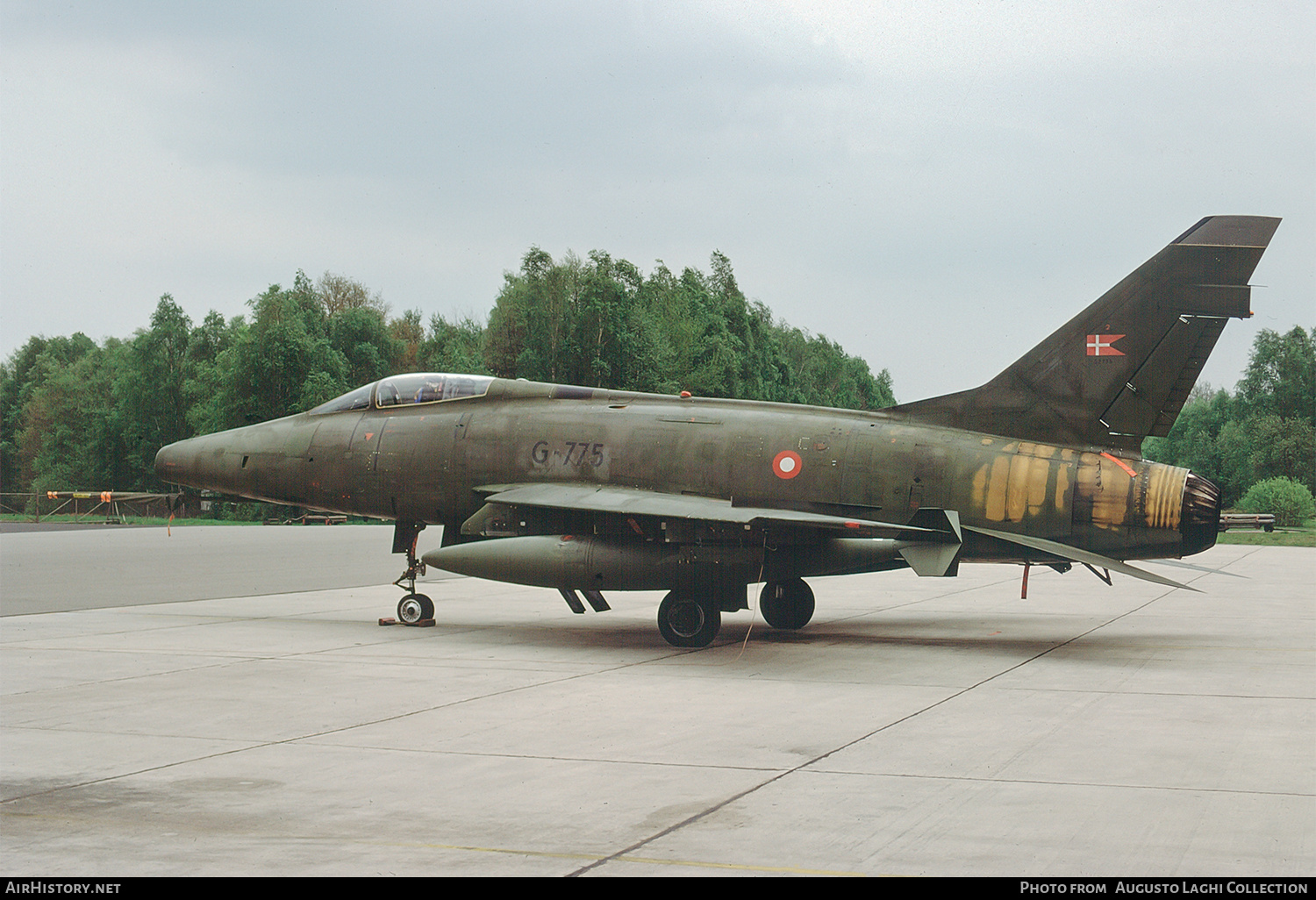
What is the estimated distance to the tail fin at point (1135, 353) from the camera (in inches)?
492

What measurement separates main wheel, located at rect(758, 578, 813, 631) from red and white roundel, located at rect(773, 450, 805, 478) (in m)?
1.91

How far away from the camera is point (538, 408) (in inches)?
559

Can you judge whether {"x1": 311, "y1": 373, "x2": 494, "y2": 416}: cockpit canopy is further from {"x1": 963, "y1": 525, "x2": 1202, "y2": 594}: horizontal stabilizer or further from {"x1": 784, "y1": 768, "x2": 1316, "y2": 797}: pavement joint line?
{"x1": 784, "y1": 768, "x2": 1316, "y2": 797}: pavement joint line

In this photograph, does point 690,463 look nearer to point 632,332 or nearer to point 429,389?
point 429,389

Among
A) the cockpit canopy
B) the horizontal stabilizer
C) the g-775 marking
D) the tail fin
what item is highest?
the tail fin

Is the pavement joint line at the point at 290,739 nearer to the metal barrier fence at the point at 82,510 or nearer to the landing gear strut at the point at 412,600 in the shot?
the landing gear strut at the point at 412,600

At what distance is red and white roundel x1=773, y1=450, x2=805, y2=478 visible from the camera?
42.8 ft

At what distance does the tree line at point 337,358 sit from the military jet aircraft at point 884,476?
5352cm

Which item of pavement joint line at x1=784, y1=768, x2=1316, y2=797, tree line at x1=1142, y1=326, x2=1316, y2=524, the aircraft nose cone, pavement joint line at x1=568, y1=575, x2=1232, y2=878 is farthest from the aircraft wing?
tree line at x1=1142, y1=326, x2=1316, y2=524

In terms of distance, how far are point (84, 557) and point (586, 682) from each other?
20.3m

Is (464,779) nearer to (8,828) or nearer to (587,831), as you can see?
(587,831)

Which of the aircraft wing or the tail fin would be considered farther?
the tail fin

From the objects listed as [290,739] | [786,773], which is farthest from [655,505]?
[786,773]

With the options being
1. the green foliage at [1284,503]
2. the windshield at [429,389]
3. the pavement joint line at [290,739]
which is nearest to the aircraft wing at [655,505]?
the windshield at [429,389]
